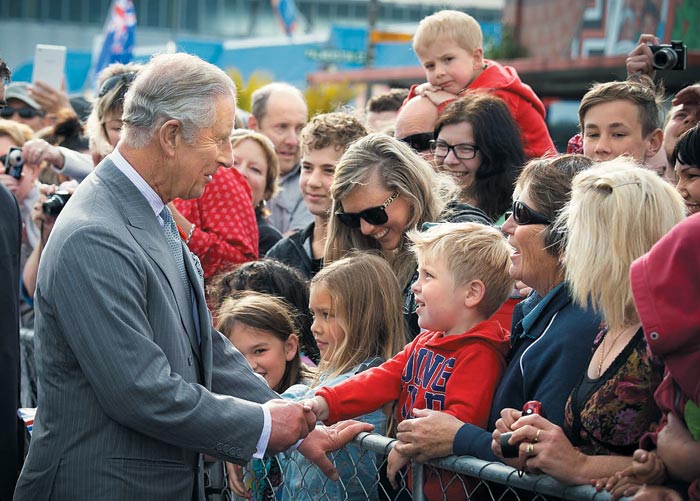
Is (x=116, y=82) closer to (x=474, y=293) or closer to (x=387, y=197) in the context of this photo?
(x=387, y=197)

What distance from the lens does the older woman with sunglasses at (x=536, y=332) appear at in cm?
309

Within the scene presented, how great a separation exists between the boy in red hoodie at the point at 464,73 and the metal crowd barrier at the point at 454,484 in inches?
93.9

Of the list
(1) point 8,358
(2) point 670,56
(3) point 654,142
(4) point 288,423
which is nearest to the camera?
(4) point 288,423

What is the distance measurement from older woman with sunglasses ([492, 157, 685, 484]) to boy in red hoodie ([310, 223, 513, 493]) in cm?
42

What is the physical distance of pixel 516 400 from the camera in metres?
3.30

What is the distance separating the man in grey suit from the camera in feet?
10.00

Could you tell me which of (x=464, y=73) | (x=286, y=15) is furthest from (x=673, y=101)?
(x=286, y=15)

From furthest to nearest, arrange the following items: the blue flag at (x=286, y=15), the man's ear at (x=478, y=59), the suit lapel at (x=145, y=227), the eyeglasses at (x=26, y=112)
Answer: the blue flag at (x=286, y=15)
the eyeglasses at (x=26, y=112)
the man's ear at (x=478, y=59)
the suit lapel at (x=145, y=227)

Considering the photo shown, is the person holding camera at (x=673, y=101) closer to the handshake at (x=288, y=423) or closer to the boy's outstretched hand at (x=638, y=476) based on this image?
the handshake at (x=288, y=423)

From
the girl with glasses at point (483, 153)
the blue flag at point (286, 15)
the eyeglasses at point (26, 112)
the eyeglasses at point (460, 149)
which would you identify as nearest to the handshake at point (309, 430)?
the girl with glasses at point (483, 153)

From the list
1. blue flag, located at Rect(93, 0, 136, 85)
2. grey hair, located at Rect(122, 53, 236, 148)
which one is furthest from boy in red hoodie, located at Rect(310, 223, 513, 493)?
blue flag, located at Rect(93, 0, 136, 85)

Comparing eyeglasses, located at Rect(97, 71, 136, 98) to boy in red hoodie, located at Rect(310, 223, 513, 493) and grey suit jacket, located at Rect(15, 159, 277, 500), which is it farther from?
boy in red hoodie, located at Rect(310, 223, 513, 493)

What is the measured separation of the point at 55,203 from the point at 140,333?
8.11 feet

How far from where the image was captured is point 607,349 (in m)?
2.95
